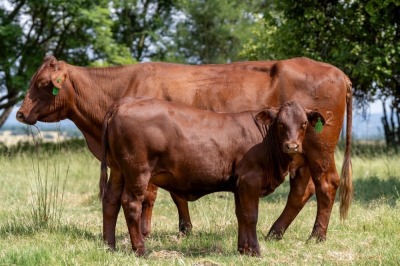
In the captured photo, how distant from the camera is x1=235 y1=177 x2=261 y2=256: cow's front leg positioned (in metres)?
6.23

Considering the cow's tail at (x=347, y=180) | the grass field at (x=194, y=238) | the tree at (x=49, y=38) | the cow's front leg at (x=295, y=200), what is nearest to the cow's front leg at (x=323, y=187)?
the grass field at (x=194, y=238)

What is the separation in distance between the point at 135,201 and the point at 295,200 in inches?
93.5

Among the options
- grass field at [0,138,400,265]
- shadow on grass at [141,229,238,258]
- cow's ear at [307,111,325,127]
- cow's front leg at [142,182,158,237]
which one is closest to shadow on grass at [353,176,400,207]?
grass field at [0,138,400,265]

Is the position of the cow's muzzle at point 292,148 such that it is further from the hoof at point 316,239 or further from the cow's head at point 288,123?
the hoof at point 316,239

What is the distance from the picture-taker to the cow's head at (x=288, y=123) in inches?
237

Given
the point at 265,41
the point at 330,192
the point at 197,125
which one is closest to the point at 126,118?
the point at 197,125

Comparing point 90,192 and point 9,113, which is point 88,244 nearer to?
point 90,192

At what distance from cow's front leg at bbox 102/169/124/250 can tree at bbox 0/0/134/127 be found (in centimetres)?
1294

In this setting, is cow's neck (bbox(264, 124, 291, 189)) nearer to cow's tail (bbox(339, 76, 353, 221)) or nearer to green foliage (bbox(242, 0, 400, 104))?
cow's tail (bbox(339, 76, 353, 221))

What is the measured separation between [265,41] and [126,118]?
1635 cm

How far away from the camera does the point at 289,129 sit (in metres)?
6.12

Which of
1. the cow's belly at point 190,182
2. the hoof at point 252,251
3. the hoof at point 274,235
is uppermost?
the cow's belly at point 190,182

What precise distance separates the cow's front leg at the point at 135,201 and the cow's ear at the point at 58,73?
1709mm

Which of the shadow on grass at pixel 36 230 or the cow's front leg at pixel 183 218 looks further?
the cow's front leg at pixel 183 218
